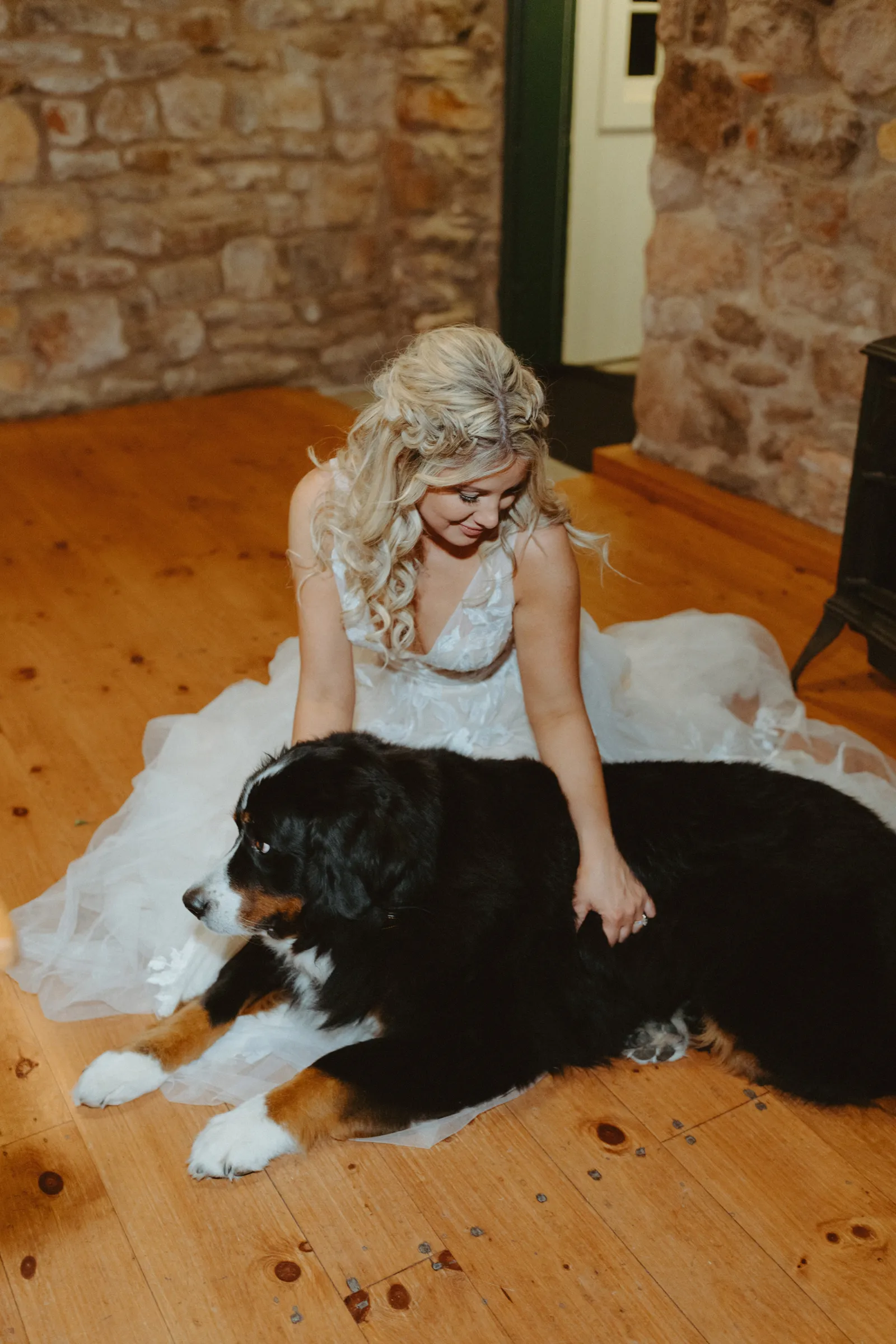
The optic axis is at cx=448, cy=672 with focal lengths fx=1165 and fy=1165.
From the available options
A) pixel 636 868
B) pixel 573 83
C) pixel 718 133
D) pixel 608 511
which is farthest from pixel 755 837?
pixel 573 83

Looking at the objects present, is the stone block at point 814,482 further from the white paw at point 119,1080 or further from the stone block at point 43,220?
the stone block at point 43,220

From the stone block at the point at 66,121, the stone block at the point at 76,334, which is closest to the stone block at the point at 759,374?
the stone block at the point at 76,334

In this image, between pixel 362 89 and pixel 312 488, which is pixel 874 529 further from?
pixel 362 89

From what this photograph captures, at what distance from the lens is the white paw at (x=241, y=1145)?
1.63m

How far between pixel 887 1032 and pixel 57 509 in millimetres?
3388

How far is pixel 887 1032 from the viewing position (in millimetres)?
1687

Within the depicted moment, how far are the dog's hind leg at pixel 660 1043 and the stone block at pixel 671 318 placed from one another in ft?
9.33

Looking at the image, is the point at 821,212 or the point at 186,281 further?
the point at 186,281

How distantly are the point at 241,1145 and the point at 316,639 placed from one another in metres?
0.83

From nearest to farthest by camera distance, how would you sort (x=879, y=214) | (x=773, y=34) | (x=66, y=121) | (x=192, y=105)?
(x=879, y=214), (x=773, y=34), (x=66, y=121), (x=192, y=105)

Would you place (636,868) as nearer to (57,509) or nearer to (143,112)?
(57,509)

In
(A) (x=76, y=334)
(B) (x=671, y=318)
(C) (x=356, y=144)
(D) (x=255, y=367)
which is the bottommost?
(D) (x=255, y=367)

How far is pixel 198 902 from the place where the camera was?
164 centimetres

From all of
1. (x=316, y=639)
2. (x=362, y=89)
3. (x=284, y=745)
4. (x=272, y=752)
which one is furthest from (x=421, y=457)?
(x=362, y=89)
